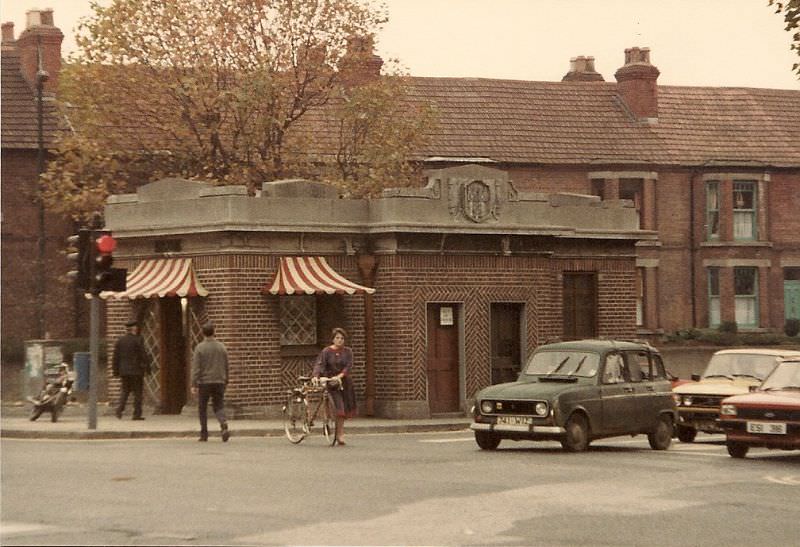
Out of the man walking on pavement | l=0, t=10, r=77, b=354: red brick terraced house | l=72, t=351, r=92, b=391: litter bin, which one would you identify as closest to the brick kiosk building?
l=72, t=351, r=92, b=391: litter bin

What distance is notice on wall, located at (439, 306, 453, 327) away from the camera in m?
34.3

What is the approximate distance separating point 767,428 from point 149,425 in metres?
10.7

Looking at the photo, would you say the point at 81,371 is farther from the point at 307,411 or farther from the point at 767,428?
the point at 767,428

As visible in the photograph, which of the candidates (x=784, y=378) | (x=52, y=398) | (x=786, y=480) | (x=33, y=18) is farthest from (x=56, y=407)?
(x=33, y=18)

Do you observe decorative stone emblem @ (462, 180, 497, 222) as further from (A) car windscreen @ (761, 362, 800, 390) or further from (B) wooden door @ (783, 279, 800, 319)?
(B) wooden door @ (783, 279, 800, 319)

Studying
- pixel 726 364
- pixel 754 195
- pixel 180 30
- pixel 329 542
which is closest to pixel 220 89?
pixel 180 30

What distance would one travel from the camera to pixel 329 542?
13.7 meters

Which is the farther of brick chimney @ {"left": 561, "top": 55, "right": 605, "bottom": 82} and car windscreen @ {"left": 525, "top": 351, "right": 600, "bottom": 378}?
brick chimney @ {"left": 561, "top": 55, "right": 605, "bottom": 82}

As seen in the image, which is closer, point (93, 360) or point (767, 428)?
point (767, 428)

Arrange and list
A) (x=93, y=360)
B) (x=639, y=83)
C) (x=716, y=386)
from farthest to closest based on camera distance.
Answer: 1. (x=639, y=83)
2. (x=716, y=386)
3. (x=93, y=360)

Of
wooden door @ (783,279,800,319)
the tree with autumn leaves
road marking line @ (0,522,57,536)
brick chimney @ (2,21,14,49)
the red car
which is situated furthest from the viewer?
wooden door @ (783,279,800,319)

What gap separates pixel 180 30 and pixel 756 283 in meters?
24.1

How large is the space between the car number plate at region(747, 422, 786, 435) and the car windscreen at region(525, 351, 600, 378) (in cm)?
242

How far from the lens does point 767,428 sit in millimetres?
23812
